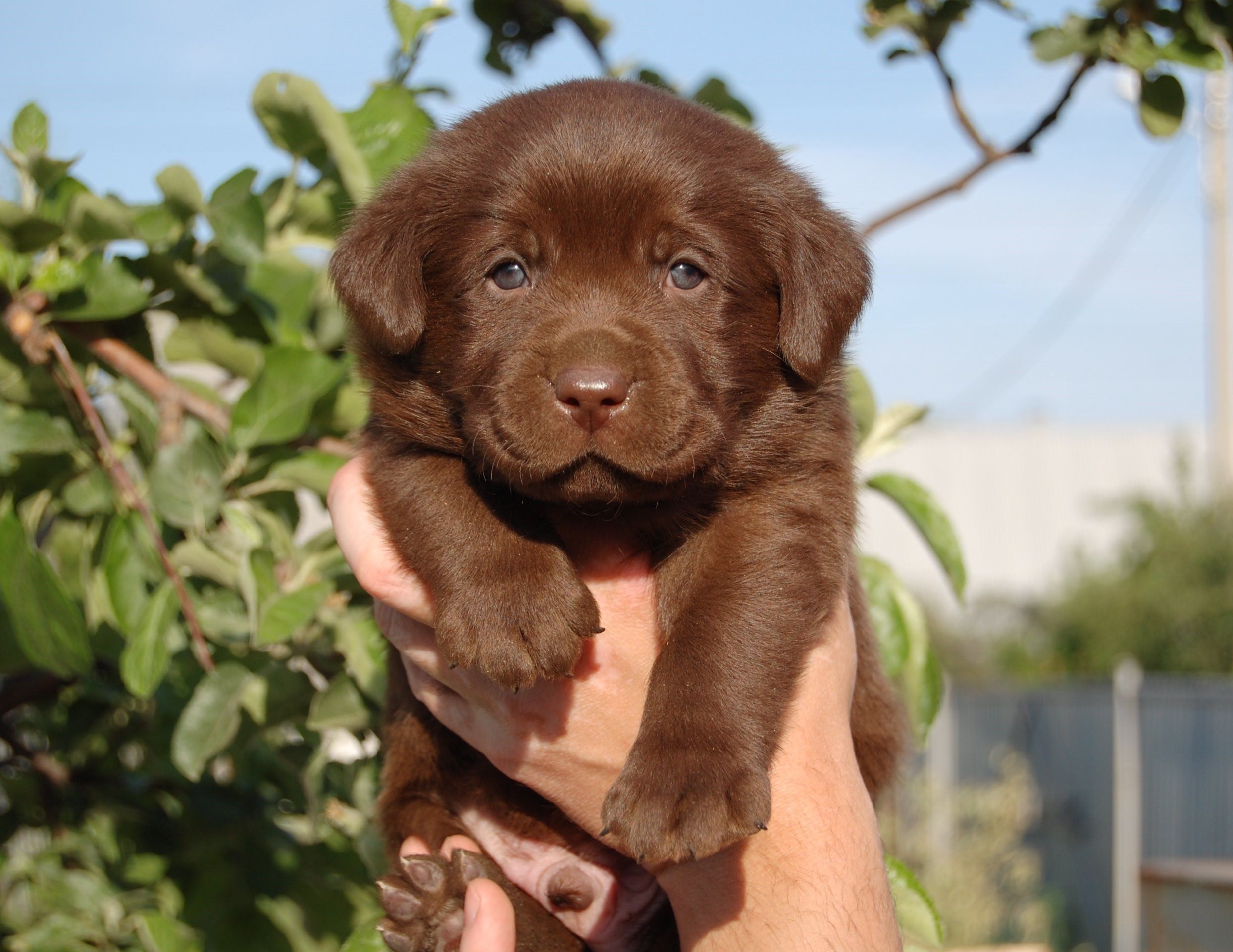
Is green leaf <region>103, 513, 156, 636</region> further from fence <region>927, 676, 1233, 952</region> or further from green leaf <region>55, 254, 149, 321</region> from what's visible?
fence <region>927, 676, 1233, 952</region>

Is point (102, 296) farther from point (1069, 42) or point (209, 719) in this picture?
point (1069, 42)

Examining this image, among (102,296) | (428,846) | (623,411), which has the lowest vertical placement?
(428,846)

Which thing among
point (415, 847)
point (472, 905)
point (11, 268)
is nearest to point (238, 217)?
point (11, 268)

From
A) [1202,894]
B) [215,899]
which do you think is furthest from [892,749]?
[1202,894]

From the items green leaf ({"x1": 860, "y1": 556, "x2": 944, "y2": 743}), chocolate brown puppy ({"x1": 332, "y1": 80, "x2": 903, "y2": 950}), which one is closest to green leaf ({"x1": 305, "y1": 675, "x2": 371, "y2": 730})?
chocolate brown puppy ({"x1": 332, "y1": 80, "x2": 903, "y2": 950})

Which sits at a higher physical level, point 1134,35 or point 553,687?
point 1134,35

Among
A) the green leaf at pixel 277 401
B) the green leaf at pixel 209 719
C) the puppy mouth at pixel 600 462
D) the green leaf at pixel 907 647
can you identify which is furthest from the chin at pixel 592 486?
the green leaf at pixel 907 647
